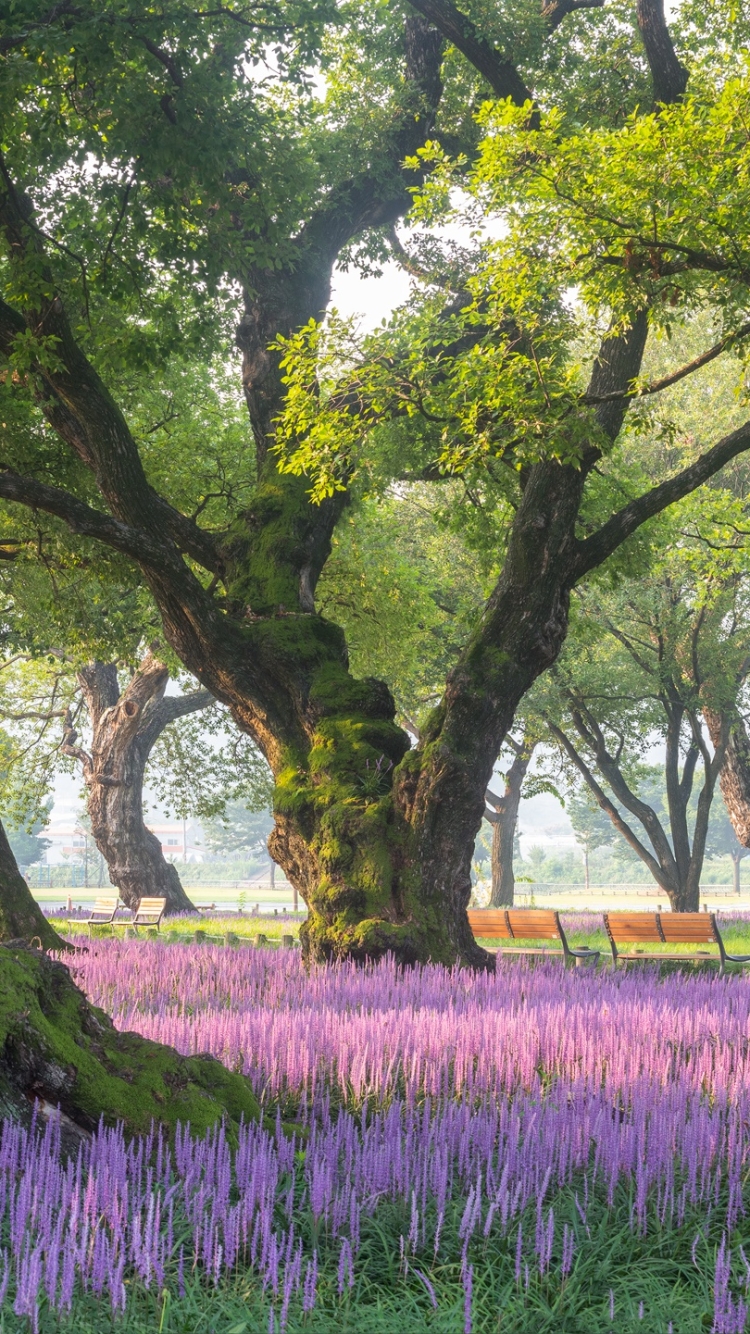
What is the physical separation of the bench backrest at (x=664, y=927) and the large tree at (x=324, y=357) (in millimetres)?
5152

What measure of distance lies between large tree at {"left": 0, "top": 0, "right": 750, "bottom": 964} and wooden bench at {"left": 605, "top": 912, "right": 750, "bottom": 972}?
417 cm

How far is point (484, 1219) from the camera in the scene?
A: 3963mm

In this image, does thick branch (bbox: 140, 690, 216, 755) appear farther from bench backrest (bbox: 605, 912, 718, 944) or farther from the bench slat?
bench backrest (bbox: 605, 912, 718, 944)

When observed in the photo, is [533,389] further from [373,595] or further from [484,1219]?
[484,1219]

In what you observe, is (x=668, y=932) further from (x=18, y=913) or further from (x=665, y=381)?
(x=18, y=913)

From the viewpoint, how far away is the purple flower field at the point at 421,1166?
3334mm

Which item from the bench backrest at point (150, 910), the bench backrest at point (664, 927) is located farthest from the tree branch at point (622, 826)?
the bench backrest at point (150, 910)

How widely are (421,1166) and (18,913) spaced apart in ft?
28.5

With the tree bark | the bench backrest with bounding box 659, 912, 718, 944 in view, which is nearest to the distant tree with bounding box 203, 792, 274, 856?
the tree bark

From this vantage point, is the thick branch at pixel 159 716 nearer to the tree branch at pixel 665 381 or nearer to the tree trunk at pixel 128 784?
the tree trunk at pixel 128 784

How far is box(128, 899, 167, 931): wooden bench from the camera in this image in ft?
72.8

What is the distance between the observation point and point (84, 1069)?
4625mm

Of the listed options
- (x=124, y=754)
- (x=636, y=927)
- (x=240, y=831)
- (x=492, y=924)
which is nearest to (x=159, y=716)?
(x=124, y=754)

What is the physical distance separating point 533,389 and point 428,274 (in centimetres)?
751
